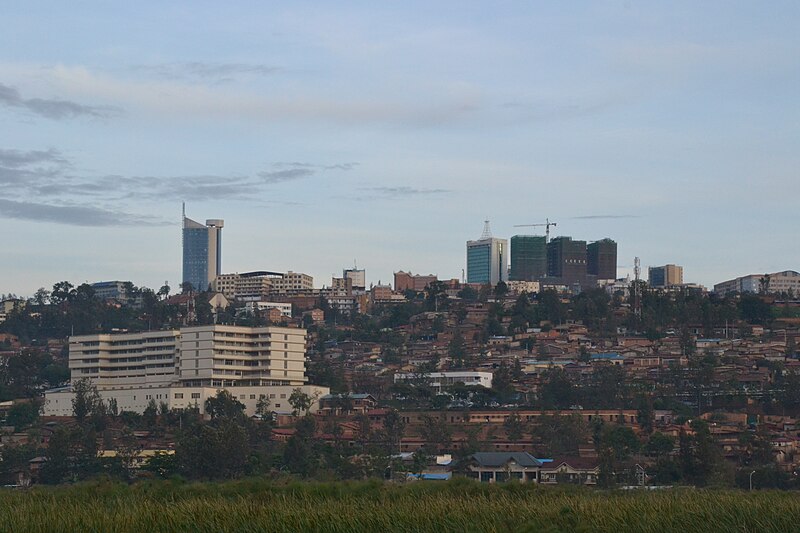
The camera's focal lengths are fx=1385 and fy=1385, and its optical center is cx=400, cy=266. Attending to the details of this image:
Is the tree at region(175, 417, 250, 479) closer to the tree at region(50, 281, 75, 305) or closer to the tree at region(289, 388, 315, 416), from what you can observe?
the tree at region(289, 388, 315, 416)

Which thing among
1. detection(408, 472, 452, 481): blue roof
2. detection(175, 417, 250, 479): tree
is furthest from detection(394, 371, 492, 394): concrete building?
detection(175, 417, 250, 479): tree

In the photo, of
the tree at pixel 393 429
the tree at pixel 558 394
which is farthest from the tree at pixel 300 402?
the tree at pixel 558 394

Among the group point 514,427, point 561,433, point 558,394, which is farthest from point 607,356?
point 561,433

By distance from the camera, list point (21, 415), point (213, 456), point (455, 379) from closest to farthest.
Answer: point (213, 456) < point (21, 415) < point (455, 379)

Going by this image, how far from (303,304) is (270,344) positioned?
70.0 metres

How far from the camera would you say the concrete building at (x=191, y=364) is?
108875 mm

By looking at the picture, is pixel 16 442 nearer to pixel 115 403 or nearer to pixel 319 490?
pixel 115 403

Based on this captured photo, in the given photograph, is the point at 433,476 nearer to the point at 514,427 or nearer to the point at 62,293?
the point at 514,427

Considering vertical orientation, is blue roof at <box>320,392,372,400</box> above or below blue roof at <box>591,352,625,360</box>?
below

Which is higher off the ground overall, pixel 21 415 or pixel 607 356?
pixel 607 356

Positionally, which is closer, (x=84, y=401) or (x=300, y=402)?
(x=84, y=401)

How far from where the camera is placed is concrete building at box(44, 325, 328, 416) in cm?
10888

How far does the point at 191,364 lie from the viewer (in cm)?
11375

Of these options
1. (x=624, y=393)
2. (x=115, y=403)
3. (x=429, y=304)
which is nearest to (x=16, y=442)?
(x=115, y=403)
